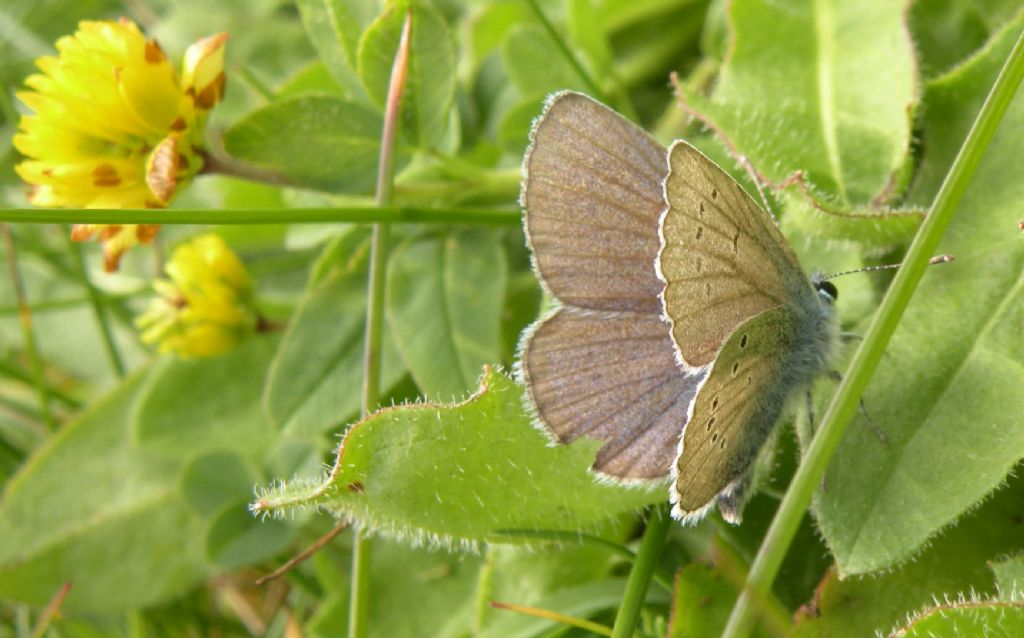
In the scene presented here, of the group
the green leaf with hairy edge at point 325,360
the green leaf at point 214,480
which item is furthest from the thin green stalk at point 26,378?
the green leaf with hairy edge at point 325,360

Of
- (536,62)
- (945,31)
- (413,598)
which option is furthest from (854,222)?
(413,598)

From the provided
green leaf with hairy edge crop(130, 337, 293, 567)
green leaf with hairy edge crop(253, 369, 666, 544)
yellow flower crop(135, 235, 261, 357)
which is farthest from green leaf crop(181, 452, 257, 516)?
green leaf with hairy edge crop(253, 369, 666, 544)

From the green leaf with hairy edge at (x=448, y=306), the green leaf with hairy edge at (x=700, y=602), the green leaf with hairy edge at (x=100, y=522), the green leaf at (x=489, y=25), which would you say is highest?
the green leaf at (x=489, y=25)

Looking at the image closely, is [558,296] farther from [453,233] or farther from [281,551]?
[281,551]

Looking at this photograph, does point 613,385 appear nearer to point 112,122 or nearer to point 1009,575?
point 1009,575

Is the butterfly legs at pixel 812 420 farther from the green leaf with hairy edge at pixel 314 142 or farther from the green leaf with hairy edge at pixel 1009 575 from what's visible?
the green leaf with hairy edge at pixel 314 142

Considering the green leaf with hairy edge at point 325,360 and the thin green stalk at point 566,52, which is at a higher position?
the thin green stalk at point 566,52

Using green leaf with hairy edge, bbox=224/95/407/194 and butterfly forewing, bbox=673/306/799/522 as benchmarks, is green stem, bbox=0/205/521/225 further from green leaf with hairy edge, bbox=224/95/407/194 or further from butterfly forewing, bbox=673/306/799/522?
butterfly forewing, bbox=673/306/799/522

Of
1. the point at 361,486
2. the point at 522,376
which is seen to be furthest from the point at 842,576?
the point at 361,486
